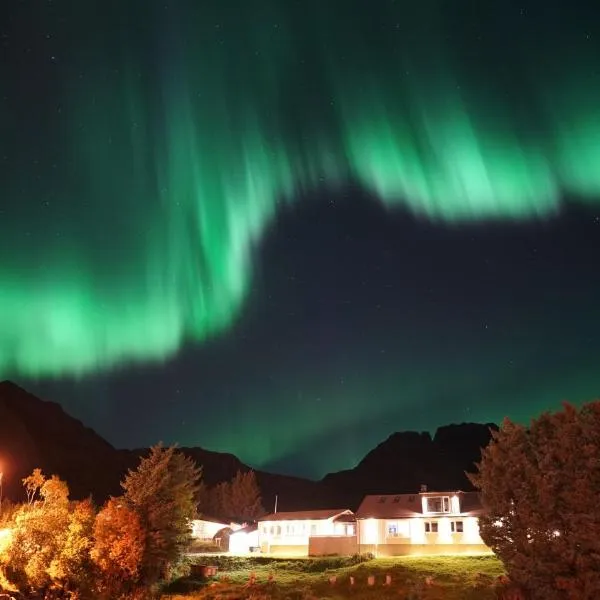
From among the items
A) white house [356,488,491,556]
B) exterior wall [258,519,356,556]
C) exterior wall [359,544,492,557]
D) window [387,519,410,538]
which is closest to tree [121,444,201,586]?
exterior wall [359,544,492,557]

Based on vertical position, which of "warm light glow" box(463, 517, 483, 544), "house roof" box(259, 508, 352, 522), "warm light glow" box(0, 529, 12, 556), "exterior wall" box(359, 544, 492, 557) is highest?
"house roof" box(259, 508, 352, 522)

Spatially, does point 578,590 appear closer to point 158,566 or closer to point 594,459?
point 594,459

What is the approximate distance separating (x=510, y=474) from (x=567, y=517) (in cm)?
492

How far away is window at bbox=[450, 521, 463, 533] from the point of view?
59862mm

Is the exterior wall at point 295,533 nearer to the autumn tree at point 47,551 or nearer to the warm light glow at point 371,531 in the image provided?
the warm light glow at point 371,531

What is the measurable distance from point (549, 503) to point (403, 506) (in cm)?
3147

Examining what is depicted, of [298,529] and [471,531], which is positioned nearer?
[471,531]

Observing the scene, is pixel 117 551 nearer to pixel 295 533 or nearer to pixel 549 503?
pixel 549 503

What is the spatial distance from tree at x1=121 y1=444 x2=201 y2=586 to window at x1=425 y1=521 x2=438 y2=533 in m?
23.2

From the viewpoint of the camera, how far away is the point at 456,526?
60.1 metres

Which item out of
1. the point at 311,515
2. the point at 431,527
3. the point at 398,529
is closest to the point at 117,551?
the point at 398,529

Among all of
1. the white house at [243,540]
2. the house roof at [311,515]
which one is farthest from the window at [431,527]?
the white house at [243,540]

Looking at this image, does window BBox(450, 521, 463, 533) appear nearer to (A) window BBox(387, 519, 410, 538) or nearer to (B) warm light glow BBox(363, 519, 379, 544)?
(A) window BBox(387, 519, 410, 538)

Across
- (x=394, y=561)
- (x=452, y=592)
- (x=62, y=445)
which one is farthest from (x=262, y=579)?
(x=62, y=445)
